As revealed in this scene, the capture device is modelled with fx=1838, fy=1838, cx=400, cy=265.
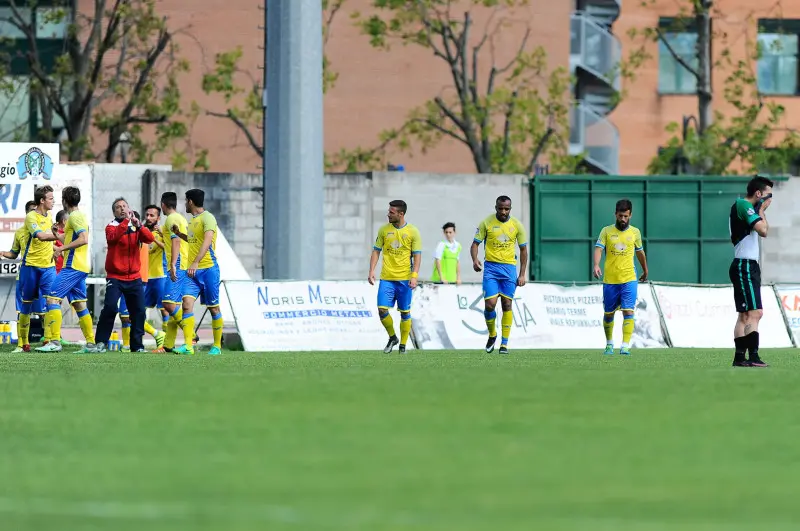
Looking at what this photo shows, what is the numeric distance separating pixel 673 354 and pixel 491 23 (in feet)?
99.7

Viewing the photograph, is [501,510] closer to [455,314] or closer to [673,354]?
[673,354]

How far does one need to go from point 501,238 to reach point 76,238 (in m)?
5.29

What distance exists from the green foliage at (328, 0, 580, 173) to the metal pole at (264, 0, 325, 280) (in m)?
13.7

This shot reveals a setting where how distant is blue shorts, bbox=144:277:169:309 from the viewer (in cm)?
2408

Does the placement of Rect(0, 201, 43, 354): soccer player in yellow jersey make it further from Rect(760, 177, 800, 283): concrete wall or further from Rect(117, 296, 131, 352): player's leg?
Rect(760, 177, 800, 283): concrete wall

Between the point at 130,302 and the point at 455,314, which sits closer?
the point at 130,302

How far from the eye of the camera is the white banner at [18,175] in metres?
30.0

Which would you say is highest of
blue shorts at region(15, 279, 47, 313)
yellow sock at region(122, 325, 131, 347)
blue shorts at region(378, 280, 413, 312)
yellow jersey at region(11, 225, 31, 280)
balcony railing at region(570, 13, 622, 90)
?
balcony railing at region(570, 13, 622, 90)

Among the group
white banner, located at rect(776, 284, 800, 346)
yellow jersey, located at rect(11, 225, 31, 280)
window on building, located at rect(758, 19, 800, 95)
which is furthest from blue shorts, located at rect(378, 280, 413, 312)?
window on building, located at rect(758, 19, 800, 95)

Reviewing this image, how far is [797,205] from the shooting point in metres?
38.0

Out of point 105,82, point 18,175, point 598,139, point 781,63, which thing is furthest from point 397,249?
point 781,63

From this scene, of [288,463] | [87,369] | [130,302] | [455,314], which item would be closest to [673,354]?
[455,314]

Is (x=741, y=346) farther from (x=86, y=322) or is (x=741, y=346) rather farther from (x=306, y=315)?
(x=86, y=322)

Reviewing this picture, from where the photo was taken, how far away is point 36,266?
76.6ft
